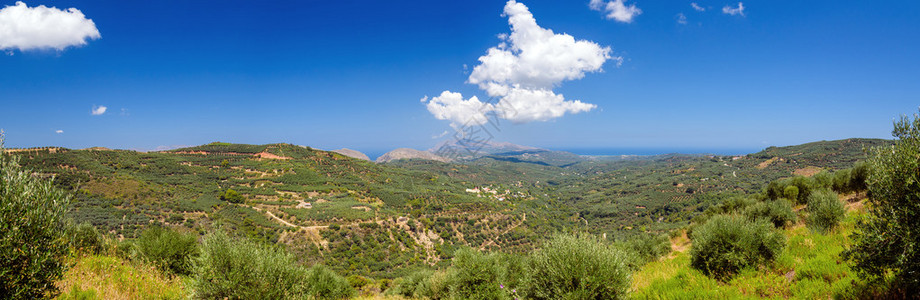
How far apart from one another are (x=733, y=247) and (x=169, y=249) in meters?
18.8

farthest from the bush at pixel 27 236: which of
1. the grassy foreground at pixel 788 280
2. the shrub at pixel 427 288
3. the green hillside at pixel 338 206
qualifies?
the shrub at pixel 427 288

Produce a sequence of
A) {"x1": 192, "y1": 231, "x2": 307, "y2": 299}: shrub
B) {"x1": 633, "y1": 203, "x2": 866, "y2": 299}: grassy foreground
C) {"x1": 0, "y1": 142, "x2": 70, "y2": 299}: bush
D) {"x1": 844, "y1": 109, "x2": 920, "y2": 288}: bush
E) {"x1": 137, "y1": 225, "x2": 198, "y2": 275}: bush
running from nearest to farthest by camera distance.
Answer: {"x1": 844, "y1": 109, "x2": 920, "y2": 288}: bush → {"x1": 0, "y1": 142, "x2": 70, "y2": 299}: bush → {"x1": 633, "y1": 203, "x2": 866, "y2": 299}: grassy foreground → {"x1": 192, "y1": 231, "x2": 307, "y2": 299}: shrub → {"x1": 137, "y1": 225, "x2": 198, "y2": 275}: bush

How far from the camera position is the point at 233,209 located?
40.5 m

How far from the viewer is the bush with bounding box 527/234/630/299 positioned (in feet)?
19.9

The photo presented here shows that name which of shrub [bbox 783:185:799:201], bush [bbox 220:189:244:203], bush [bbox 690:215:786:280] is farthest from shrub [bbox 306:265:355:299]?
bush [bbox 220:189:244:203]

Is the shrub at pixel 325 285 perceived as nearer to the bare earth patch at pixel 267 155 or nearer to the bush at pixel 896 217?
the bush at pixel 896 217

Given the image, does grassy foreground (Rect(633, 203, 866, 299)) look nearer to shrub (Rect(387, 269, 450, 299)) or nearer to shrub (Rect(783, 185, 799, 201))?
shrub (Rect(387, 269, 450, 299))

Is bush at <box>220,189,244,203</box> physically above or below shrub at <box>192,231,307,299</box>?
below

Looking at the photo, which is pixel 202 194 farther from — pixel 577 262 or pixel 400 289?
pixel 577 262

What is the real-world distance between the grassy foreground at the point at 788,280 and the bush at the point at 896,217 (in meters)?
0.66

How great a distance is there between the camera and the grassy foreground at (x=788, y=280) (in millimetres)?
4564

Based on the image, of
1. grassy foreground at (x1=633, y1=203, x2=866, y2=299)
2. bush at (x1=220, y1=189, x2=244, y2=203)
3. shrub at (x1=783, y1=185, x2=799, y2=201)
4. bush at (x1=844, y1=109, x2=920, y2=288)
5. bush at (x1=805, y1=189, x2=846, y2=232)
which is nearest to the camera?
bush at (x1=844, y1=109, x2=920, y2=288)

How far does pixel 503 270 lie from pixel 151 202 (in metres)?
49.2

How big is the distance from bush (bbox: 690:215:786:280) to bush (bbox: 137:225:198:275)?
16860 mm
